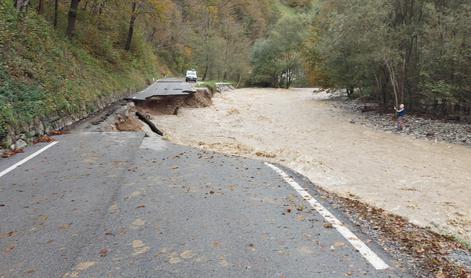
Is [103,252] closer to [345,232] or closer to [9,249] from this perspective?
[9,249]

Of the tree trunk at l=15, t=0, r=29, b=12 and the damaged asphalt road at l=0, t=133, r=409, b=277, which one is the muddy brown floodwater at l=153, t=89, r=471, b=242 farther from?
the tree trunk at l=15, t=0, r=29, b=12

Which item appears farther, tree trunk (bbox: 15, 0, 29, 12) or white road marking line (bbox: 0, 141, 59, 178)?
tree trunk (bbox: 15, 0, 29, 12)

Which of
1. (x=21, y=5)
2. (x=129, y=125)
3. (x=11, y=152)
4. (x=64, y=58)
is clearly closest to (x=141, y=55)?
(x=64, y=58)

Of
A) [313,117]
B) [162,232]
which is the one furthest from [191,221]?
[313,117]

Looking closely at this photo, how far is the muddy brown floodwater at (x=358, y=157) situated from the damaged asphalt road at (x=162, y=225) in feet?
9.23

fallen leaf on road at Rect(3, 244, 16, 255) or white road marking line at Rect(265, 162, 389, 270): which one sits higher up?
fallen leaf on road at Rect(3, 244, 16, 255)

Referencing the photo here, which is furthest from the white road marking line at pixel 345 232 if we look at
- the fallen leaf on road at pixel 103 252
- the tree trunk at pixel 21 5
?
the tree trunk at pixel 21 5

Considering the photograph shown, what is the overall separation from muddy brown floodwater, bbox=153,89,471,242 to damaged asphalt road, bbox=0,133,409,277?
2813mm

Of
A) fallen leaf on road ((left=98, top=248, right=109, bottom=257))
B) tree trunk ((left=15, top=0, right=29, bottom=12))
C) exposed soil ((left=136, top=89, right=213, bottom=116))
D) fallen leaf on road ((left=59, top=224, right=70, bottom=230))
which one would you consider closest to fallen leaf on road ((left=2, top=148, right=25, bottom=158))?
fallen leaf on road ((left=59, top=224, right=70, bottom=230))

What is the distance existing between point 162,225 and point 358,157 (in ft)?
32.8

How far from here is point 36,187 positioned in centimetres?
633

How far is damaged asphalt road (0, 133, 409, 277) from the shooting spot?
3.74 meters

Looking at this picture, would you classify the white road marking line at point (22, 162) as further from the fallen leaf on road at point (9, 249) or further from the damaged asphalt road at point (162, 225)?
the fallen leaf on road at point (9, 249)

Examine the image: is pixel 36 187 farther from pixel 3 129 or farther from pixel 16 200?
pixel 3 129
